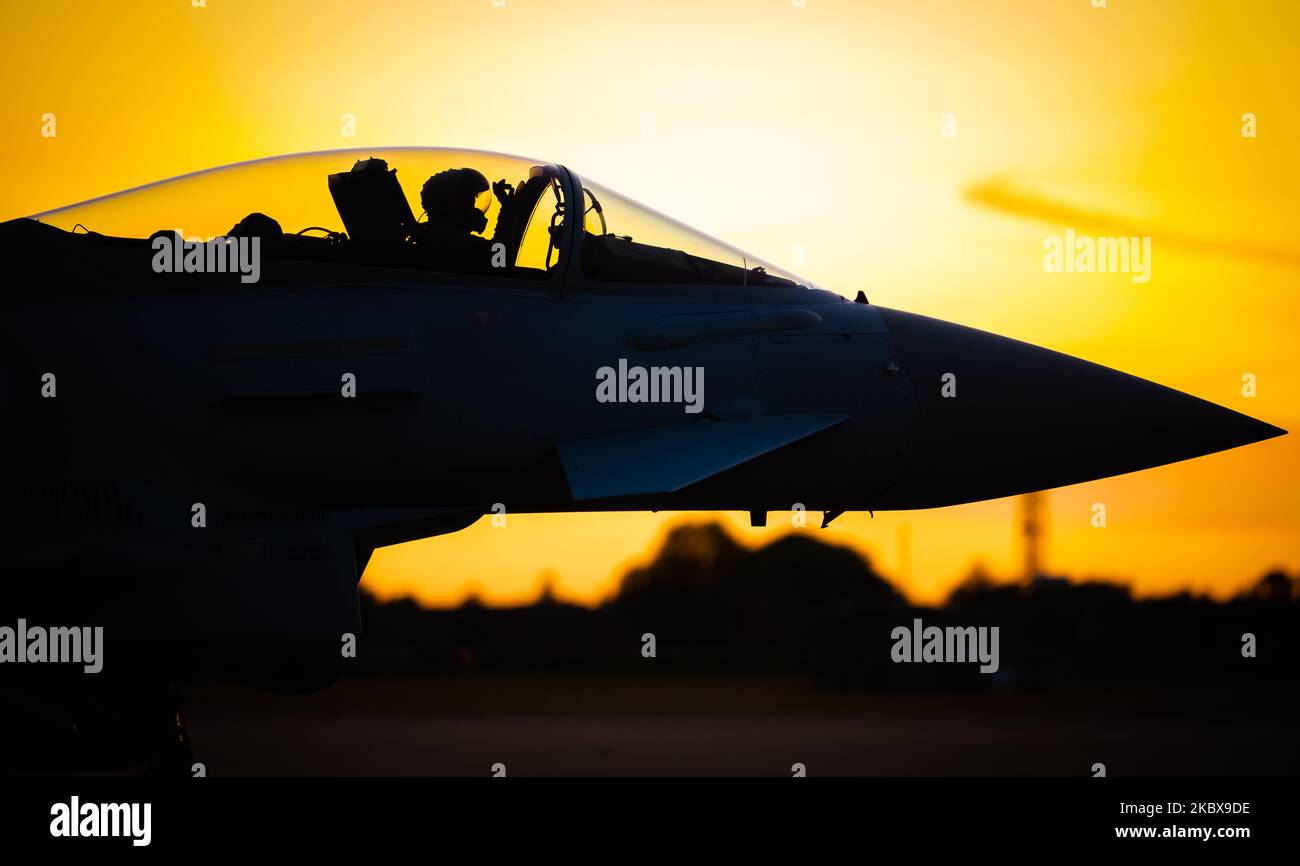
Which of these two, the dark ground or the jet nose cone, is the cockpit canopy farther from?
the dark ground

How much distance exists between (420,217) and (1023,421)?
3058 mm

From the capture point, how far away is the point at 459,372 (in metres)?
6.60

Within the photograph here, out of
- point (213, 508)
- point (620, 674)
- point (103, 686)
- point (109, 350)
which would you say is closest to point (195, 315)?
point (109, 350)

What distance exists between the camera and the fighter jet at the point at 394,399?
21.1 ft

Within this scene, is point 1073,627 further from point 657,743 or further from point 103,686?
point 103,686

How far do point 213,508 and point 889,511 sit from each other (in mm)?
3203

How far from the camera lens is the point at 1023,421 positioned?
22.5 feet

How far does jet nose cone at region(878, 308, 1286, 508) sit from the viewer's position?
268 inches

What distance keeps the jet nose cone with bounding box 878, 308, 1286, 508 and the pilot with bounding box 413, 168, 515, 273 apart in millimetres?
1992

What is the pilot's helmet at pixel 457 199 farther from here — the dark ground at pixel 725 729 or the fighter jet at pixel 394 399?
the dark ground at pixel 725 729
